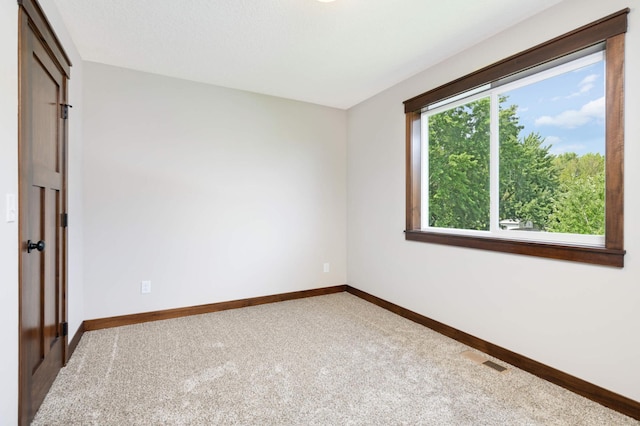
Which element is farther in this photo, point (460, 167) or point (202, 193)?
point (202, 193)

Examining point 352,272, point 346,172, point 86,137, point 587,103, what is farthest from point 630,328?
point 86,137

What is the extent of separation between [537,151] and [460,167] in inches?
26.9

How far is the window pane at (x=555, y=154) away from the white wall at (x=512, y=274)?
241 millimetres

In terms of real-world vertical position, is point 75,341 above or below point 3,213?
below

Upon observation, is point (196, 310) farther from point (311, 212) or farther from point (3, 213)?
point (3, 213)

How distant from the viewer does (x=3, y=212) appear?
142 centimetres

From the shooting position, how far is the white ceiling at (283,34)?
2197 mm

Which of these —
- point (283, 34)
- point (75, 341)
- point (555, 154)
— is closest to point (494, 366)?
point (555, 154)

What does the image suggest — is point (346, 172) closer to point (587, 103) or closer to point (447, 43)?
point (447, 43)

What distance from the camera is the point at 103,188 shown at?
3.07m

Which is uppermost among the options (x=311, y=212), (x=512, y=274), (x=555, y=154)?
(x=555, y=154)

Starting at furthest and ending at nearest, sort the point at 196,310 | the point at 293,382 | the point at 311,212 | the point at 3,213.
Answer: the point at 311,212 < the point at 196,310 < the point at 293,382 < the point at 3,213

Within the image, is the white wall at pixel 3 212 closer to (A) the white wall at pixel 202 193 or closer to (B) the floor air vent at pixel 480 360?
(A) the white wall at pixel 202 193

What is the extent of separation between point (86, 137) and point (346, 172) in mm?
2951
